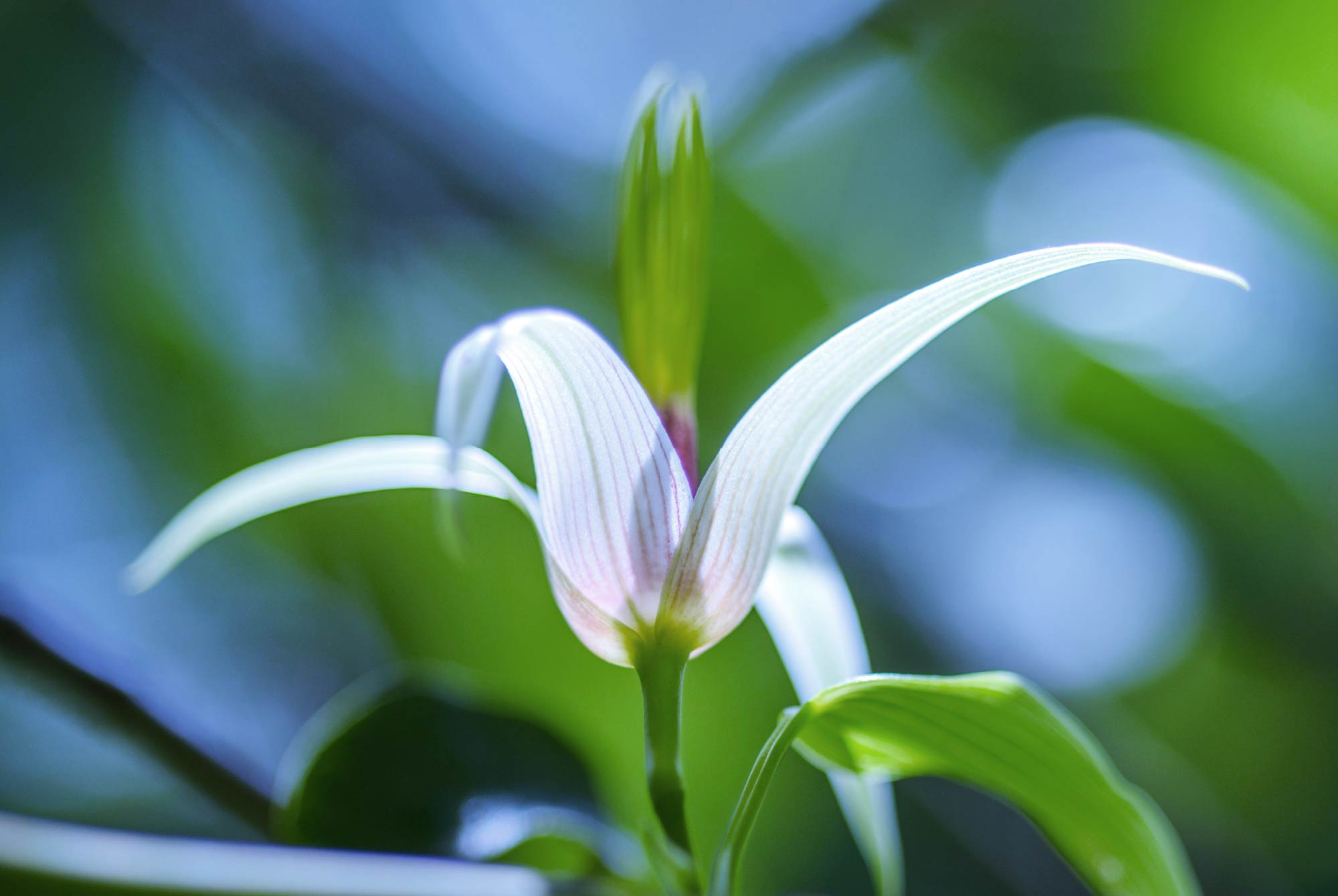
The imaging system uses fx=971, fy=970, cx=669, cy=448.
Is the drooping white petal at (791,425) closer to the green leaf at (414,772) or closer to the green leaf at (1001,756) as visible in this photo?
the green leaf at (1001,756)

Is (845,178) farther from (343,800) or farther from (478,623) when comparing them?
(343,800)

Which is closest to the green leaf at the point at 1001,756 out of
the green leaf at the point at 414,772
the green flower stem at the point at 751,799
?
the green flower stem at the point at 751,799

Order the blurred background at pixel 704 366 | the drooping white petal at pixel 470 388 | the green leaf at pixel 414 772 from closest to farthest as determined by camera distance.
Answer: the drooping white petal at pixel 470 388, the green leaf at pixel 414 772, the blurred background at pixel 704 366

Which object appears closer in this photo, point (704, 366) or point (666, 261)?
point (666, 261)

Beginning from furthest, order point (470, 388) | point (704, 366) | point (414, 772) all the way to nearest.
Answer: point (704, 366) → point (414, 772) → point (470, 388)

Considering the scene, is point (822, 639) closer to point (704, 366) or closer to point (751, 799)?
point (751, 799)

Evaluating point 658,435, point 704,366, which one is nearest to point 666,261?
point 658,435
